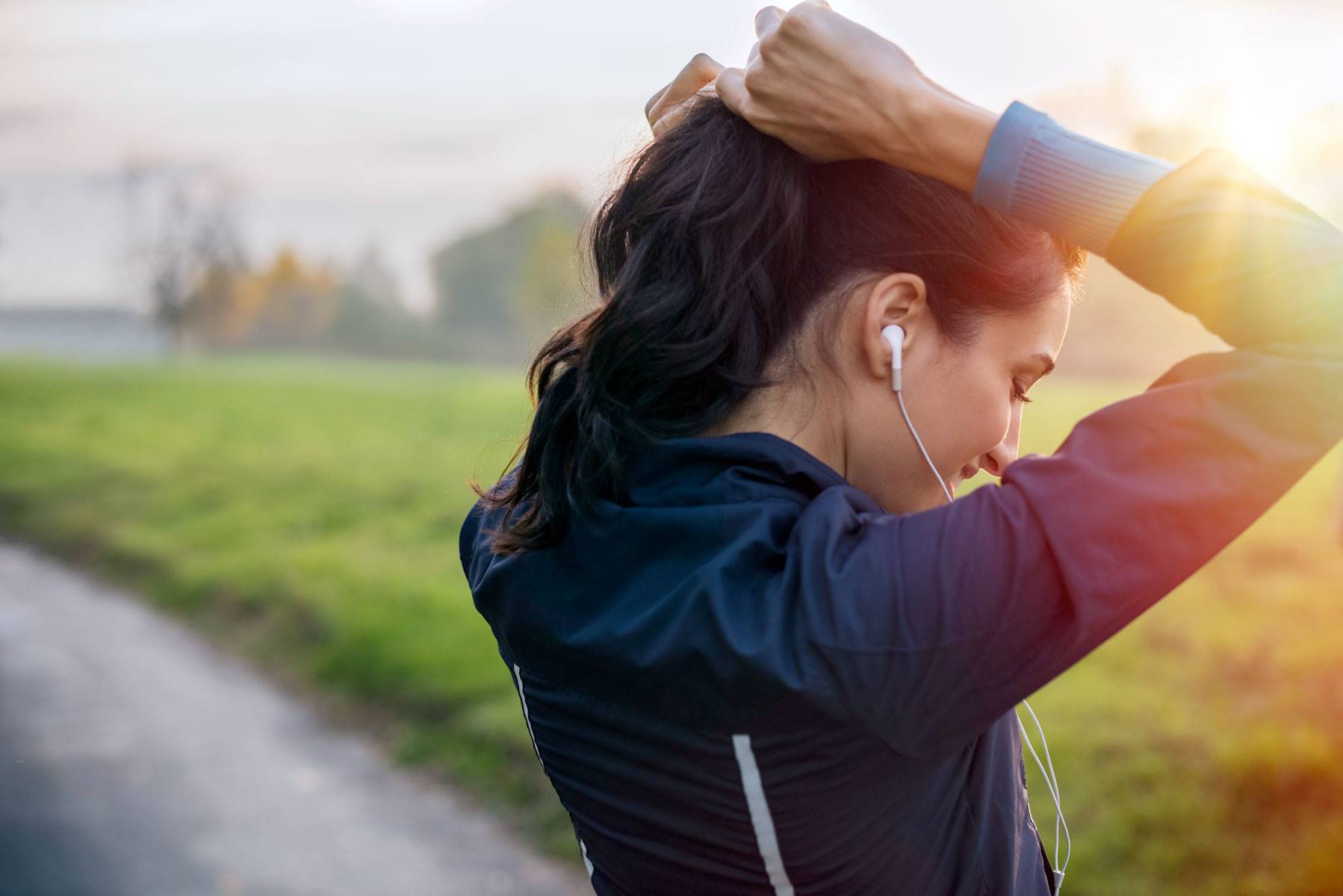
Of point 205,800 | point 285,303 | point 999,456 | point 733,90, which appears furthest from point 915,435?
point 285,303

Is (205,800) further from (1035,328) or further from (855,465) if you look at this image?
(1035,328)

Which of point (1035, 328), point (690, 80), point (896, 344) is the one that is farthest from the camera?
point (690, 80)

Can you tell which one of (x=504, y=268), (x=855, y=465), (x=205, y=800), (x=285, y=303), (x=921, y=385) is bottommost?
(x=285, y=303)

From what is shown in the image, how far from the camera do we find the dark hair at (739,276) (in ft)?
4.51

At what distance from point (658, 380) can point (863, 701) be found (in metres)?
0.46

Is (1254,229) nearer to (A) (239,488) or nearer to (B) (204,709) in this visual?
(B) (204,709)

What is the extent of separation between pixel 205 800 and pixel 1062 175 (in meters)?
4.90

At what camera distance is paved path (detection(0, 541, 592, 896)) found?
14.2 ft

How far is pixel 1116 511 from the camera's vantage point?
1.07m

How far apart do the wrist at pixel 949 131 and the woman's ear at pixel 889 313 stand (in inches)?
6.1

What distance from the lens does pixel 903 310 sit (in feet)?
4.56

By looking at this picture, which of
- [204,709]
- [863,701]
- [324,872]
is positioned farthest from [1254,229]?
[204,709]

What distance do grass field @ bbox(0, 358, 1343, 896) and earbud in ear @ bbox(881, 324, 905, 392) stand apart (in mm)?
660

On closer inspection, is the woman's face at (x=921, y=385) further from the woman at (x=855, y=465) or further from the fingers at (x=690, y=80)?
the fingers at (x=690, y=80)
